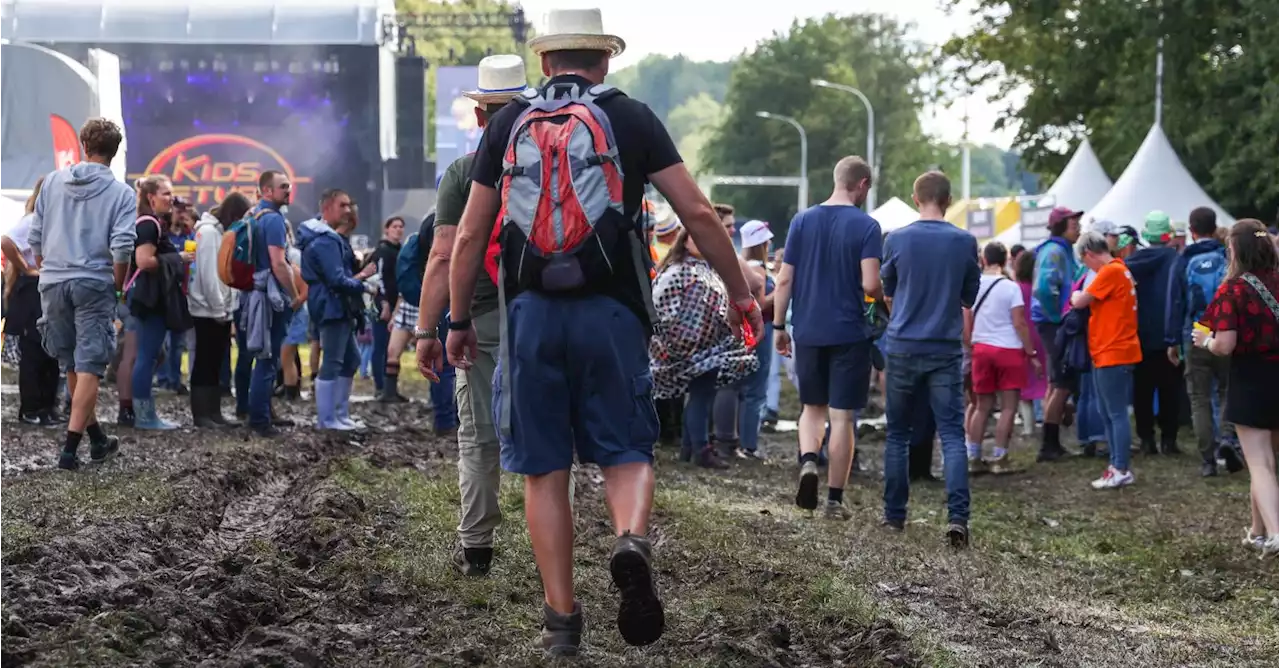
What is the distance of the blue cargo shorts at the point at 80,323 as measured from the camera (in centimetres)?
1034

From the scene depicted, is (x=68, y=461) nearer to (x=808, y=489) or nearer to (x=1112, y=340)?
(x=808, y=489)

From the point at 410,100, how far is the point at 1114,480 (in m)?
41.3

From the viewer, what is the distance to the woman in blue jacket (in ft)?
44.3

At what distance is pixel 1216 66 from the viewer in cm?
2797

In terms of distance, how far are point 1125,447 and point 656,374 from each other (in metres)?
3.55

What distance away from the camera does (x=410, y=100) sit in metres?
52.1

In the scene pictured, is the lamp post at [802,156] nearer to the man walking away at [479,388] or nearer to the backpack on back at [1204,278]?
the backpack on back at [1204,278]

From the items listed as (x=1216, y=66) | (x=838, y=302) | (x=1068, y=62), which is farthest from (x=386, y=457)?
(x=1068, y=62)

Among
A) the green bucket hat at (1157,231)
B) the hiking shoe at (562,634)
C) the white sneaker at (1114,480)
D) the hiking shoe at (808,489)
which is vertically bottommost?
the white sneaker at (1114,480)

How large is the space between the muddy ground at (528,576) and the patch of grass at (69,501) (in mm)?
27

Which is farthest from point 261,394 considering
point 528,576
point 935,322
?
point 528,576

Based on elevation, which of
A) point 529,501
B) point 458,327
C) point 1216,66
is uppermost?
point 1216,66

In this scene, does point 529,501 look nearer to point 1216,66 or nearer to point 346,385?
point 346,385

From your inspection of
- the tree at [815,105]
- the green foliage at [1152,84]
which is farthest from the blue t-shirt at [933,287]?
the tree at [815,105]
